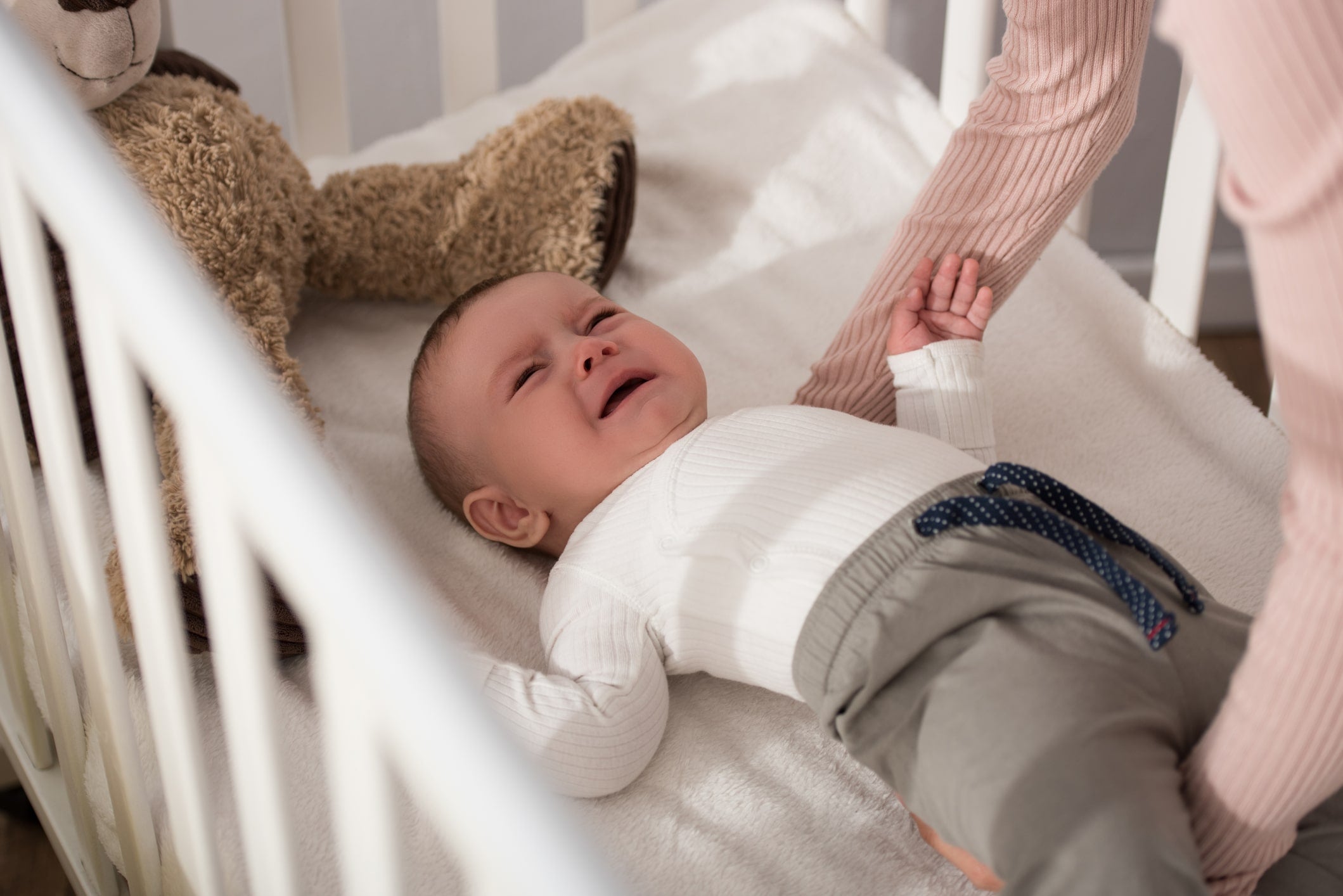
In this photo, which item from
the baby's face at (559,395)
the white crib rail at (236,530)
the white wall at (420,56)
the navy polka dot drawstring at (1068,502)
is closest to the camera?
the white crib rail at (236,530)

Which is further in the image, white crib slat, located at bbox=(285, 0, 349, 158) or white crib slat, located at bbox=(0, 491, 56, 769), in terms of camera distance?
white crib slat, located at bbox=(285, 0, 349, 158)

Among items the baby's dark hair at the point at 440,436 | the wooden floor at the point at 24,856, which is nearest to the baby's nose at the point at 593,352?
the baby's dark hair at the point at 440,436

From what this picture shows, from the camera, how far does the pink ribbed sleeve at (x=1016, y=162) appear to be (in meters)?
0.79

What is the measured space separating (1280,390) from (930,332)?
44 cm

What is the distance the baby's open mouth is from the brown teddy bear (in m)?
0.23

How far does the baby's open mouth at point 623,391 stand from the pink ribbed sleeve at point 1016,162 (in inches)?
5.9

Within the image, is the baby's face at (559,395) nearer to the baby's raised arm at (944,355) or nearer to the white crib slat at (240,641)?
the baby's raised arm at (944,355)

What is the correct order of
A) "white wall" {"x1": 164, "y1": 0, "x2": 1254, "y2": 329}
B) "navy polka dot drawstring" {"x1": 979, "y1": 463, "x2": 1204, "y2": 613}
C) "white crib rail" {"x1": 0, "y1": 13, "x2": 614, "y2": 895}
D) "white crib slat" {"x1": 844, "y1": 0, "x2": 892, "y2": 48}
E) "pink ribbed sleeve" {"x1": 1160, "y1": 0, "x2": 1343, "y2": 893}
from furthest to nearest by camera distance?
"white wall" {"x1": 164, "y1": 0, "x2": 1254, "y2": 329} < "white crib slat" {"x1": 844, "y1": 0, "x2": 892, "y2": 48} < "navy polka dot drawstring" {"x1": 979, "y1": 463, "x2": 1204, "y2": 613} < "pink ribbed sleeve" {"x1": 1160, "y1": 0, "x2": 1343, "y2": 893} < "white crib rail" {"x1": 0, "y1": 13, "x2": 614, "y2": 895}

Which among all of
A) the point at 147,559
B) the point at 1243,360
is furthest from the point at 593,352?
the point at 1243,360

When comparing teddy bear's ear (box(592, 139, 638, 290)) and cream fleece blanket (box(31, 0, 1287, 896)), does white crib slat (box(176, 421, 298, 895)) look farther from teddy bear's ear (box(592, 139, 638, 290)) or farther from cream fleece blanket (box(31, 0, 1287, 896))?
teddy bear's ear (box(592, 139, 638, 290))

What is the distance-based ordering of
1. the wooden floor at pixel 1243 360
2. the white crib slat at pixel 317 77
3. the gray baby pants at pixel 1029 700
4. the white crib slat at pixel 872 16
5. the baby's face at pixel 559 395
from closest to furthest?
1. the gray baby pants at pixel 1029 700
2. the baby's face at pixel 559 395
3. the white crib slat at pixel 317 77
4. the white crib slat at pixel 872 16
5. the wooden floor at pixel 1243 360

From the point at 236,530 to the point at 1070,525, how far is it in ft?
1.62

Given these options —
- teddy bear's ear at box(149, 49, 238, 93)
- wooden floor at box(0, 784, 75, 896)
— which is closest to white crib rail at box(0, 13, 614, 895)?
teddy bear's ear at box(149, 49, 238, 93)

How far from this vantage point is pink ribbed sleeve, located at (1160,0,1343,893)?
40 cm
